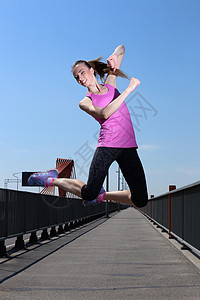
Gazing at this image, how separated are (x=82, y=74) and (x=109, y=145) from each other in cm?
67

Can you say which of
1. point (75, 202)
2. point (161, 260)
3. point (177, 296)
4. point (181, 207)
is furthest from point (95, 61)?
point (75, 202)

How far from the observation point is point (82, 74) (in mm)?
4320

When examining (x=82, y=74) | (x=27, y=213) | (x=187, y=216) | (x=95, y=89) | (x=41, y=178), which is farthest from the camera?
(x=27, y=213)

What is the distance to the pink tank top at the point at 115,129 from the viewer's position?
417 centimetres

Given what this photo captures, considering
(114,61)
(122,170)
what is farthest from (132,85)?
(122,170)

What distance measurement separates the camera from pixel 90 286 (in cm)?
762

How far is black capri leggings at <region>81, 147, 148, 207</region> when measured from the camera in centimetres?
409

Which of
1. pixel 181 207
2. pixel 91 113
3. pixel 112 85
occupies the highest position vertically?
pixel 112 85

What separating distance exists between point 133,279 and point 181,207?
5001 mm

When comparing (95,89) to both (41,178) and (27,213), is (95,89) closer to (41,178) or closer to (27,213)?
(41,178)

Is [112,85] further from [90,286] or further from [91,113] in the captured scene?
[90,286]

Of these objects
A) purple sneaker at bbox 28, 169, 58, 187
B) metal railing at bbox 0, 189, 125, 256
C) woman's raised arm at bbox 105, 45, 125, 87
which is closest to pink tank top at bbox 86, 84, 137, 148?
woman's raised arm at bbox 105, 45, 125, 87

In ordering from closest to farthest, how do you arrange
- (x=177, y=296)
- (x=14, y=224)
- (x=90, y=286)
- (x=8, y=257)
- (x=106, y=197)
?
(x=106, y=197), (x=177, y=296), (x=90, y=286), (x=8, y=257), (x=14, y=224)

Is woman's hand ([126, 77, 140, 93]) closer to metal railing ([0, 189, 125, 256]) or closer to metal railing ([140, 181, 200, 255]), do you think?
metal railing ([140, 181, 200, 255])
